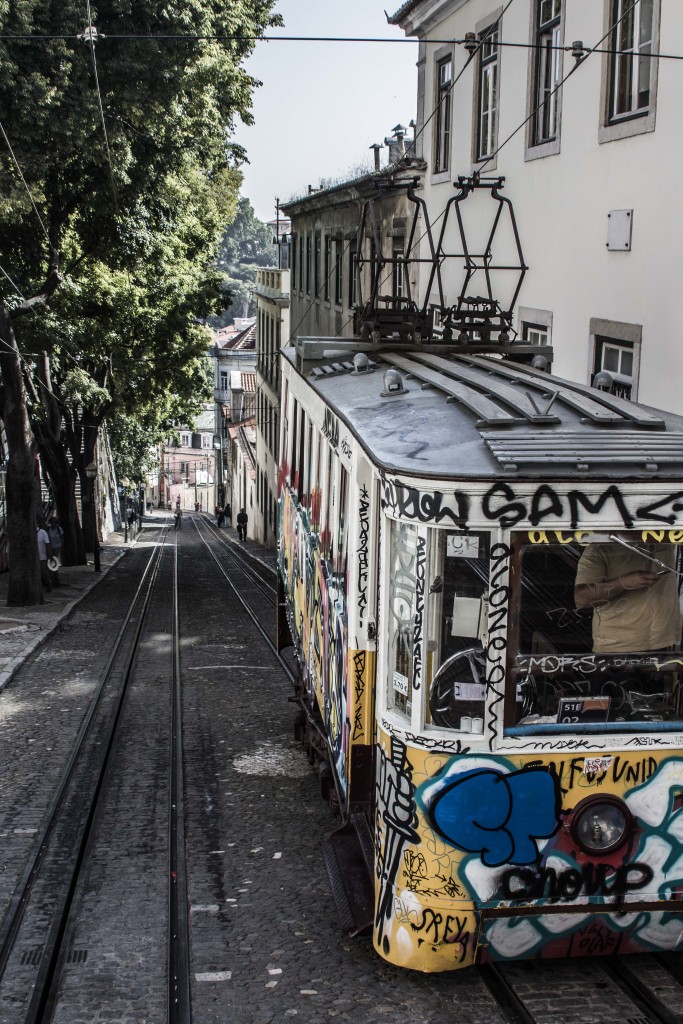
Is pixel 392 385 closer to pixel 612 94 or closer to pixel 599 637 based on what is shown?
pixel 599 637

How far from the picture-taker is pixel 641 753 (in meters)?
5.44

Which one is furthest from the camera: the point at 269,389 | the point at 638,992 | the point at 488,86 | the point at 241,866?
the point at 269,389

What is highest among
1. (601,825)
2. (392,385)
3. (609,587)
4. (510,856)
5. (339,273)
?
(339,273)

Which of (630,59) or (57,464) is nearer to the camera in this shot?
(630,59)

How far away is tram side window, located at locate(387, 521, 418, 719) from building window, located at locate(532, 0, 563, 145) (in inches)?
371

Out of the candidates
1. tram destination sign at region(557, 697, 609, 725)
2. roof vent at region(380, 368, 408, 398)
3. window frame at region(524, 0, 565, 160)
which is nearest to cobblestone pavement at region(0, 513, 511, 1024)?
tram destination sign at region(557, 697, 609, 725)

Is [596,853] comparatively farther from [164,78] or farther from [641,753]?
[164,78]

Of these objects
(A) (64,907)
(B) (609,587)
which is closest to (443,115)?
(B) (609,587)

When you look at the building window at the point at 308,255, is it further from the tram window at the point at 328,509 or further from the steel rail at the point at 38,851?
the tram window at the point at 328,509

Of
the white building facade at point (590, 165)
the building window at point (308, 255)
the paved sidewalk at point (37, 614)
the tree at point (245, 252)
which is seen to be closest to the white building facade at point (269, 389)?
the building window at point (308, 255)

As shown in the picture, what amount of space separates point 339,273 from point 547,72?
55.2 ft

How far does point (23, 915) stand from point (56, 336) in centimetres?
1597

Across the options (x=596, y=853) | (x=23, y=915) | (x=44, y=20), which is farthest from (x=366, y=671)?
(x=44, y=20)

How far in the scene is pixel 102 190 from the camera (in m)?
18.6
